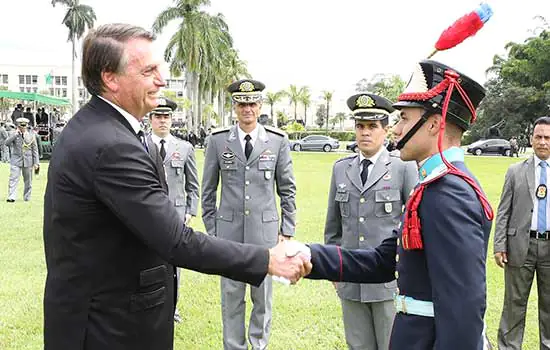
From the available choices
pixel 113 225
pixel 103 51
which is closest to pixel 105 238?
pixel 113 225

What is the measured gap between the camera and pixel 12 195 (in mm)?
12578

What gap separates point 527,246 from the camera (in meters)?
4.44

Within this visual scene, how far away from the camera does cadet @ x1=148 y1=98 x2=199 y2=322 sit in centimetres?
550

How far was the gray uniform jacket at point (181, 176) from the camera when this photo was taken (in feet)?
18.0

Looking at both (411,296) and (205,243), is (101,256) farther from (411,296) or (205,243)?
(411,296)

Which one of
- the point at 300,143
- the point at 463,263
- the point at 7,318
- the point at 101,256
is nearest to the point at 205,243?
the point at 101,256

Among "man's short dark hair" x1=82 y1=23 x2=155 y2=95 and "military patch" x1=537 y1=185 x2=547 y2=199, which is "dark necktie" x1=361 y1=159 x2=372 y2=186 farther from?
"man's short dark hair" x1=82 y1=23 x2=155 y2=95

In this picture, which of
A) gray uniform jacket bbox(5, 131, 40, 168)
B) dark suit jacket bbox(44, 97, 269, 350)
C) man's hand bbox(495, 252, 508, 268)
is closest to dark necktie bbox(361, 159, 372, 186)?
man's hand bbox(495, 252, 508, 268)

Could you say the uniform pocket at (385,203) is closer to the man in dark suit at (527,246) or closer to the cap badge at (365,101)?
the cap badge at (365,101)

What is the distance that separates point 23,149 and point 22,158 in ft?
0.74

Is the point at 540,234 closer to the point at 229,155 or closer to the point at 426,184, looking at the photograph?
the point at 229,155

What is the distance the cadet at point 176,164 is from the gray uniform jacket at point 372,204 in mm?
2232

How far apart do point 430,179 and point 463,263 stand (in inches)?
14.0

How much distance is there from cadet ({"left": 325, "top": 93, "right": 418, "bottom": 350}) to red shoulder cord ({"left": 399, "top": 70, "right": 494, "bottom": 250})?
4.96 ft
